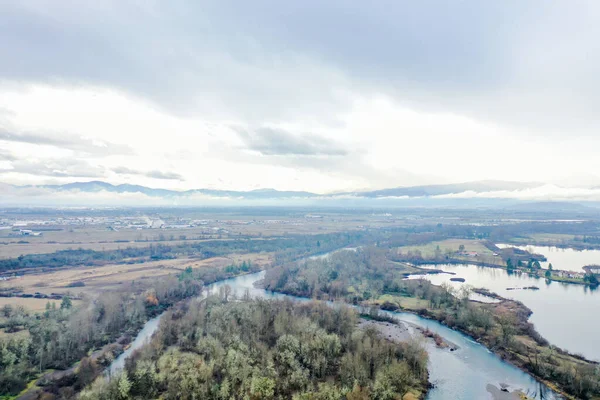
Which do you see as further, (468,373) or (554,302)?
(554,302)

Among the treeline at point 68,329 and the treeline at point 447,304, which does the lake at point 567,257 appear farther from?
the treeline at point 68,329

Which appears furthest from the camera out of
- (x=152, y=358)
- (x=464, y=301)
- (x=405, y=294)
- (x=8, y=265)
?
(x=8, y=265)

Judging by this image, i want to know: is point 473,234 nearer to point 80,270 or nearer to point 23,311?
point 80,270

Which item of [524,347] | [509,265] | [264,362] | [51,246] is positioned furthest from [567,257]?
[51,246]

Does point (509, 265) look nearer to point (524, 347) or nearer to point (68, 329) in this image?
point (524, 347)

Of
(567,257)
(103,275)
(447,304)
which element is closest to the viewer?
(447,304)

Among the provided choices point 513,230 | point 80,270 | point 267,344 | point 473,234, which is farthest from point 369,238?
point 267,344
